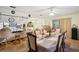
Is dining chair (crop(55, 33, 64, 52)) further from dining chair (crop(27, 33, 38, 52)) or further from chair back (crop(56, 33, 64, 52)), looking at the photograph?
dining chair (crop(27, 33, 38, 52))

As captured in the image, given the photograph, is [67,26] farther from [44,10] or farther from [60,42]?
[44,10]

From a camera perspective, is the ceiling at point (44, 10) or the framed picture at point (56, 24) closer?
the ceiling at point (44, 10)

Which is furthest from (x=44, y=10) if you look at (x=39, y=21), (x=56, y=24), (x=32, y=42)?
(x=32, y=42)

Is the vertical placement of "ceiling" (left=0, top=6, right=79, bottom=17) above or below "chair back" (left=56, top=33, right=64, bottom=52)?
above

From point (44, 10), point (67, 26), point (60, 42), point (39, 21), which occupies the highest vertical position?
point (44, 10)

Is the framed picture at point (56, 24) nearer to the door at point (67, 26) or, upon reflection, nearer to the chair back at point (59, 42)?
the door at point (67, 26)

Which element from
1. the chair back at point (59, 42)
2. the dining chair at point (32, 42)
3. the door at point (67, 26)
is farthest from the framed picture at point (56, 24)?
the dining chair at point (32, 42)

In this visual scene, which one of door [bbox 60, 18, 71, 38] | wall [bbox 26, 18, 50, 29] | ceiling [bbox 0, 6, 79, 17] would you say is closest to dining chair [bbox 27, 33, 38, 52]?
wall [bbox 26, 18, 50, 29]

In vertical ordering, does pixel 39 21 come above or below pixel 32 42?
above

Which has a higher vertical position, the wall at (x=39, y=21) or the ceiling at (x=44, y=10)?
the ceiling at (x=44, y=10)

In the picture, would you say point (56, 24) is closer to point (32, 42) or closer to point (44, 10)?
point (44, 10)
